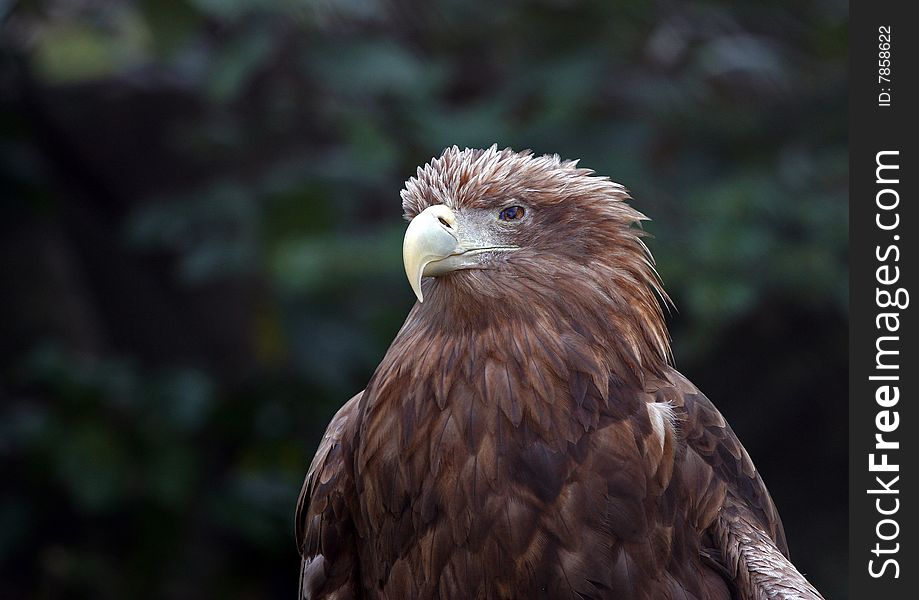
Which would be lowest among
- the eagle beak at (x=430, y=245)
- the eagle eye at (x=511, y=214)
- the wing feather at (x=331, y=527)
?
the wing feather at (x=331, y=527)

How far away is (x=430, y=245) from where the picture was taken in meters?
2.90

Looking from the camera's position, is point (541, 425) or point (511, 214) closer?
point (541, 425)

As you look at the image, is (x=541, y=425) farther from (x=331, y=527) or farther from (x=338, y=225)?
(x=338, y=225)

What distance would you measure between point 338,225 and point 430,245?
2.77 m

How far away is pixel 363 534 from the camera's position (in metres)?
3.25

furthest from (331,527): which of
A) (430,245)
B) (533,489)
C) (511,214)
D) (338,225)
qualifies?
(338,225)

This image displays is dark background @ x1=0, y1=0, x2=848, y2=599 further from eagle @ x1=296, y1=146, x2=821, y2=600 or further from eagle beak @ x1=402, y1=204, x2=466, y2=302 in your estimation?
eagle beak @ x1=402, y1=204, x2=466, y2=302

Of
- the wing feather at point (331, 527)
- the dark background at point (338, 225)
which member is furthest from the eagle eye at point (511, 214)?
the dark background at point (338, 225)

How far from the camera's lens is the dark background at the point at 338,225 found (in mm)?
5363

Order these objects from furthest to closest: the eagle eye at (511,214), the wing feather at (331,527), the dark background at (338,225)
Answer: the dark background at (338,225), the wing feather at (331,527), the eagle eye at (511,214)

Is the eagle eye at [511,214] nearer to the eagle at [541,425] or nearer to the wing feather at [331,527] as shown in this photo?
the eagle at [541,425]

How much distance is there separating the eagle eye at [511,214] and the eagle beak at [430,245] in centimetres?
15

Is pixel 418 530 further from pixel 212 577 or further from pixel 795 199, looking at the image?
pixel 212 577

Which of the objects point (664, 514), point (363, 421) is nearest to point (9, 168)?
point (363, 421)
